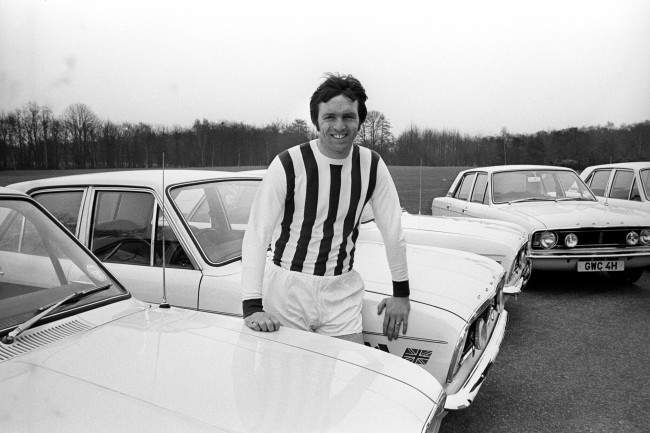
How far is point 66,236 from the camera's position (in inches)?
88.7

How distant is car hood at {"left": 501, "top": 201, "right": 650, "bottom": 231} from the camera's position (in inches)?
227

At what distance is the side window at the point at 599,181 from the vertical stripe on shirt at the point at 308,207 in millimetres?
7635

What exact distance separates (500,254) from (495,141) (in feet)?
29.0

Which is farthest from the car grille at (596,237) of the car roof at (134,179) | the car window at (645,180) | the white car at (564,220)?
the car roof at (134,179)

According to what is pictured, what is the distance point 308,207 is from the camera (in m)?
2.17

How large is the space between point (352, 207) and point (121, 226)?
1770 mm

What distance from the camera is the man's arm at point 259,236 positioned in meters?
2.09

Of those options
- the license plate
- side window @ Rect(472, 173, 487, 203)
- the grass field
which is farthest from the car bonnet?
side window @ Rect(472, 173, 487, 203)

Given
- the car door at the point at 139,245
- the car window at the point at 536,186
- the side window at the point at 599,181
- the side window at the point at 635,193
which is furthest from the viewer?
the side window at the point at 599,181

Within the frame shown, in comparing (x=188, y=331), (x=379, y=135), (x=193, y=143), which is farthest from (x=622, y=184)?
(x=188, y=331)

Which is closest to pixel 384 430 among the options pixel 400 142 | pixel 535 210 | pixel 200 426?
pixel 200 426

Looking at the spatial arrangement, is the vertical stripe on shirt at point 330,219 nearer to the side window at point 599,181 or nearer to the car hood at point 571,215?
the car hood at point 571,215

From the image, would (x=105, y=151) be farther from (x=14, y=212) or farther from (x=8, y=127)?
(x=14, y=212)

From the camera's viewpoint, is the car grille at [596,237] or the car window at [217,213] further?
the car grille at [596,237]
